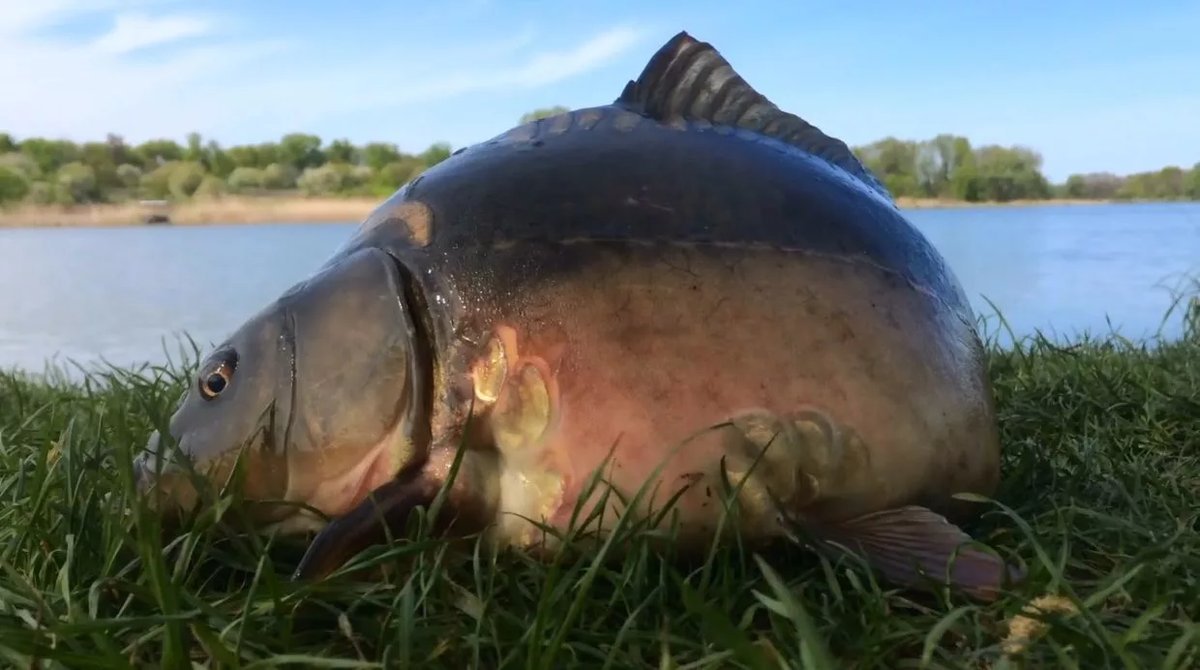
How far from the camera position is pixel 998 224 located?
56.1ft

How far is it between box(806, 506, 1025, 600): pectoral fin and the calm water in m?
1.88

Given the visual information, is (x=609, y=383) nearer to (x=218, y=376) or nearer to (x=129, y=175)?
(x=218, y=376)

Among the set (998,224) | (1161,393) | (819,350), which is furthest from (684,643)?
(998,224)

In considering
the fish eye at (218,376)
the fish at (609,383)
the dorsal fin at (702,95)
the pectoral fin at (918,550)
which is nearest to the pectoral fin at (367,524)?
the fish at (609,383)

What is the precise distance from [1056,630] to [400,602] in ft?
2.75

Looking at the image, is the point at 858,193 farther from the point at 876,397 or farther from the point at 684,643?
the point at 684,643

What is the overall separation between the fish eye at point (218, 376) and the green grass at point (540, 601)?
3.9 inches

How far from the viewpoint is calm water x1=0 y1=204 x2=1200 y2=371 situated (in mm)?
7117

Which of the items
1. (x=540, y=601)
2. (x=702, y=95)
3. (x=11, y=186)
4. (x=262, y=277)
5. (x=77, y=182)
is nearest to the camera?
(x=540, y=601)

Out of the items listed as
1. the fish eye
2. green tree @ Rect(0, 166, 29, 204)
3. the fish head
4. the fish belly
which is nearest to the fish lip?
the fish head

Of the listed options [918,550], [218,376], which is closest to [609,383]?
[918,550]

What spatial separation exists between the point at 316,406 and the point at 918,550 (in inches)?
36.8

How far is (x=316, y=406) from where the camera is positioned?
1.55 m

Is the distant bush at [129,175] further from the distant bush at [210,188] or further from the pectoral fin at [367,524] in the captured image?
the pectoral fin at [367,524]
